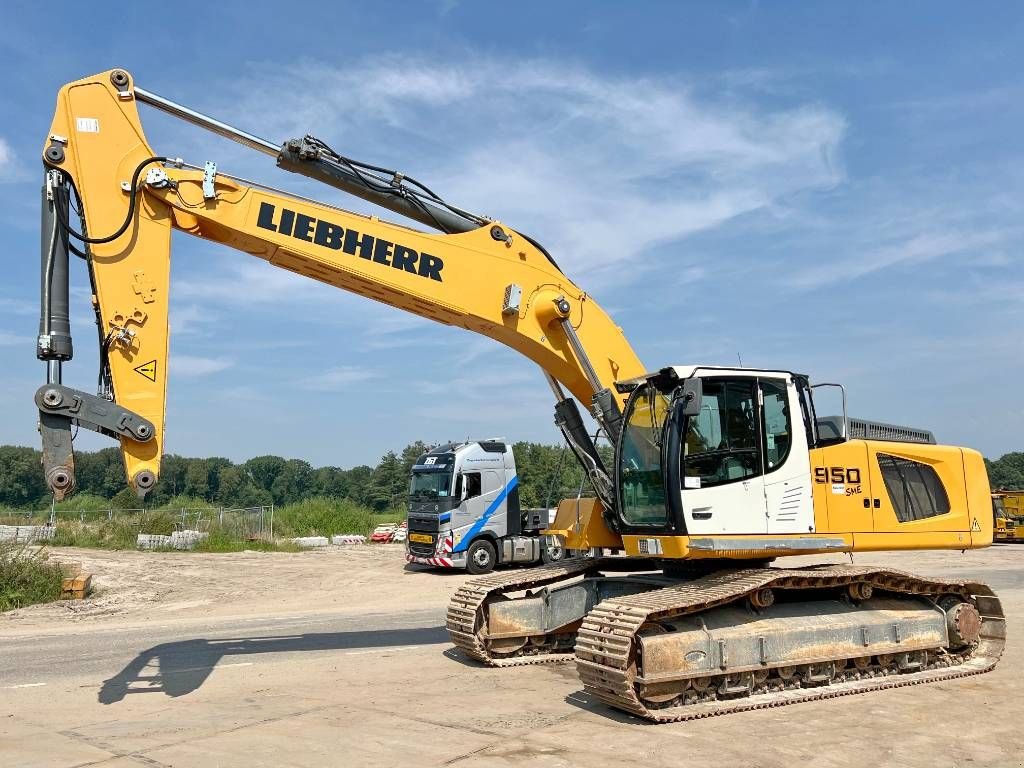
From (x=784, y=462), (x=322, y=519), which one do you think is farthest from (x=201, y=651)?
(x=322, y=519)

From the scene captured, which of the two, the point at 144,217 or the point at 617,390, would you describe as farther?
the point at 617,390

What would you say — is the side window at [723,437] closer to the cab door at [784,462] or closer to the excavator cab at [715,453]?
the excavator cab at [715,453]

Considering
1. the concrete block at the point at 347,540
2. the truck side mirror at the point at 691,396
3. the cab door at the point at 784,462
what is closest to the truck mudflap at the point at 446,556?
the concrete block at the point at 347,540

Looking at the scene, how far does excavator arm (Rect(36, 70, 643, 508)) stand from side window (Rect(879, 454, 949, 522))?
3091mm

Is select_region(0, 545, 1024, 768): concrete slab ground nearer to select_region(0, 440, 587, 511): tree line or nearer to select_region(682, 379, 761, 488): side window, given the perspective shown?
select_region(682, 379, 761, 488): side window

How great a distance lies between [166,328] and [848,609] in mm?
7536

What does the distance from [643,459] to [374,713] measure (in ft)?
11.7

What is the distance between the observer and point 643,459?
912cm

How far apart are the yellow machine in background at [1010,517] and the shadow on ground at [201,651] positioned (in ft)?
98.9

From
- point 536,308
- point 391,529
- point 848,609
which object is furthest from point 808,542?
point 391,529

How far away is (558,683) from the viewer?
30.3 feet

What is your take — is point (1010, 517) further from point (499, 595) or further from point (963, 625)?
point (499, 595)

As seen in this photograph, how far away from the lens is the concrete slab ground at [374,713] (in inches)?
260

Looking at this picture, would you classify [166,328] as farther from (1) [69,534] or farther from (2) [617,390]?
(1) [69,534]
